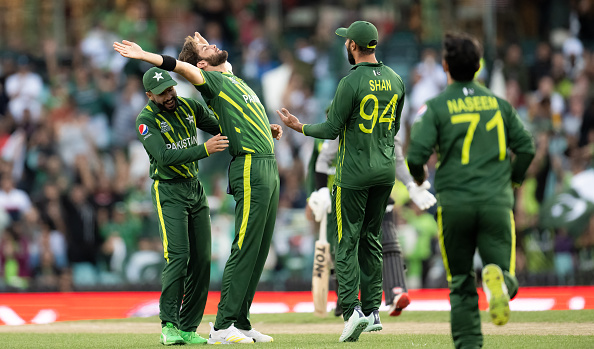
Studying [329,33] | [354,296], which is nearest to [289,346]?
[354,296]

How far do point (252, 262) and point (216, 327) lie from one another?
0.67 meters

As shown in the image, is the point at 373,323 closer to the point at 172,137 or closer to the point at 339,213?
the point at 339,213

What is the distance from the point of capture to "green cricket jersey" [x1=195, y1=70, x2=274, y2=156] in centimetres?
848

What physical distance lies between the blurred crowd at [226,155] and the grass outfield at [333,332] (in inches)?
160

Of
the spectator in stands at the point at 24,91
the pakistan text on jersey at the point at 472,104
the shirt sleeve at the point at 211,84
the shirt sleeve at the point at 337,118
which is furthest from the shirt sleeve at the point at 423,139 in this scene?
the spectator in stands at the point at 24,91

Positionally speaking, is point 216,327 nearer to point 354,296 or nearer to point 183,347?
point 183,347

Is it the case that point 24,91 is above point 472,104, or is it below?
above

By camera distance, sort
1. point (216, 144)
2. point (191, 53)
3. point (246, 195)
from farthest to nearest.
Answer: point (191, 53)
point (246, 195)
point (216, 144)

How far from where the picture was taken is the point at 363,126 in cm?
848

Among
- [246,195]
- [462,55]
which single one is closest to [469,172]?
[462,55]

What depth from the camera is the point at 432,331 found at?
9.48 metres

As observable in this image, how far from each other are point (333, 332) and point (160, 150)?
2.68m

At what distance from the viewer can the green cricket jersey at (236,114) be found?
8.48 meters

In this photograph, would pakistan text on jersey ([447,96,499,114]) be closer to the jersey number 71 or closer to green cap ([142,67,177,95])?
the jersey number 71
